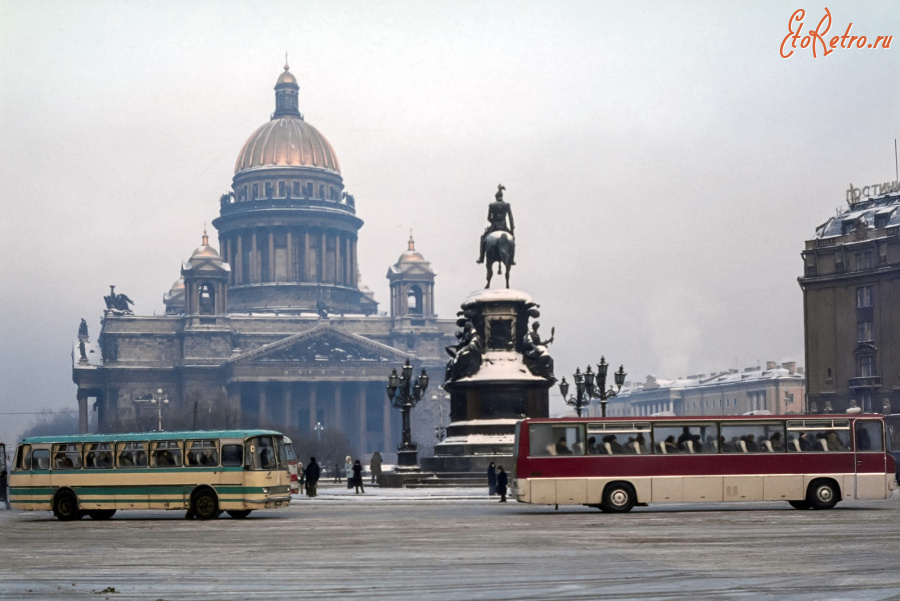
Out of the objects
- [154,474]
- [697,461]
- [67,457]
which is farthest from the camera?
[67,457]

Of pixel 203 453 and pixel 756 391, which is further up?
pixel 756 391

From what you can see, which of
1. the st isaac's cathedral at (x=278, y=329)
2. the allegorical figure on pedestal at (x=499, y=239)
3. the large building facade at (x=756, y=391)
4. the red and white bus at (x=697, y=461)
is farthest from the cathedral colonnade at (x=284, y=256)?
the red and white bus at (x=697, y=461)

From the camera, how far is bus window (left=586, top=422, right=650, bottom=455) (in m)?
33.1

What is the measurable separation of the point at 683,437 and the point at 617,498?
200 centimetres

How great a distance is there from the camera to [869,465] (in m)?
33.6

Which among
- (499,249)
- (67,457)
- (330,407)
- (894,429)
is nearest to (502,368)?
(499,249)

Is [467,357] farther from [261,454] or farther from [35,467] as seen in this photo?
[35,467]

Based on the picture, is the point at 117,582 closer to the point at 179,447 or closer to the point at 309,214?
the point at 179,447

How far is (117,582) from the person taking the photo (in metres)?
17.4

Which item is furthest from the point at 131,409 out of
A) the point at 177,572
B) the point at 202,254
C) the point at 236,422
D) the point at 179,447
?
the point at 177,572

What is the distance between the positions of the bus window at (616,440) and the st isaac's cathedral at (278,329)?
111 m

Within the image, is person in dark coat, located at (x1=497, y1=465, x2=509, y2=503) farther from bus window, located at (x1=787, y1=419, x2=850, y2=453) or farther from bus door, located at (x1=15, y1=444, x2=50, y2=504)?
bus door, located at (x1=15, y1=444, x2=50, y2=504)

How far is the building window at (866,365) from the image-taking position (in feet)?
320

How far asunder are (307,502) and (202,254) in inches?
4664
